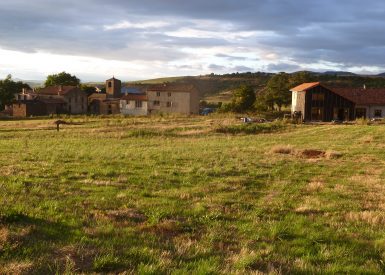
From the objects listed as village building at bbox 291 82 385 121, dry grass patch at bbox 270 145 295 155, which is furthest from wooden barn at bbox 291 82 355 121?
dry grass patch at bbox 270 145 295 155

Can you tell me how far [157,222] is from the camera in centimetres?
870

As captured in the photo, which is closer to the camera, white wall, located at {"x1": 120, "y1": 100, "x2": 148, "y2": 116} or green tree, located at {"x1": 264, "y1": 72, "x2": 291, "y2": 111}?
green tree, located at {"x1": 264, "y1": 72, "x2": 291, "y2": 111}

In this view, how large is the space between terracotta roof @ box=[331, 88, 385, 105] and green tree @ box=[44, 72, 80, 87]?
3159 inches

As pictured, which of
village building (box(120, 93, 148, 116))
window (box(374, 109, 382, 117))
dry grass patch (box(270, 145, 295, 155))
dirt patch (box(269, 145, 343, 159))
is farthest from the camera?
village building (box(120, 93, 148, 116))

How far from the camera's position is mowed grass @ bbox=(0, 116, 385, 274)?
639 cm

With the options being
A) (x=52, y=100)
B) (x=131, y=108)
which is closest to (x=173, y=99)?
(x=131, y=108)

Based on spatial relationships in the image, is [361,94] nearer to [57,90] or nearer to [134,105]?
[134,105]

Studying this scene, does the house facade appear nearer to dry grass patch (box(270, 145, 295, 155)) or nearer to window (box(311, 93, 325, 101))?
window (box(311, 93, 325, 101))

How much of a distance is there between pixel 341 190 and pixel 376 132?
76.4 ft

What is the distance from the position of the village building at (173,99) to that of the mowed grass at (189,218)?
72691mm

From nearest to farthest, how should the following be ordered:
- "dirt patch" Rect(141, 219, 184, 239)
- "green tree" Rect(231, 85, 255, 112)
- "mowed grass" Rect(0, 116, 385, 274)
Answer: "mowed grass" Rect(0, 116, 385, 274) < "dirt patch" Rect(141, 219, 184, 239) < "green tree" Rect(231, 85, 255, 112)

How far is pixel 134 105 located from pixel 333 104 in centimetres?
4416

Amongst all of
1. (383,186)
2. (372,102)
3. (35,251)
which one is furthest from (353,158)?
(372,102)

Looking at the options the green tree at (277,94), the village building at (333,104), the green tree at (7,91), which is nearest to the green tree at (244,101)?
the green tree at (277,94)
